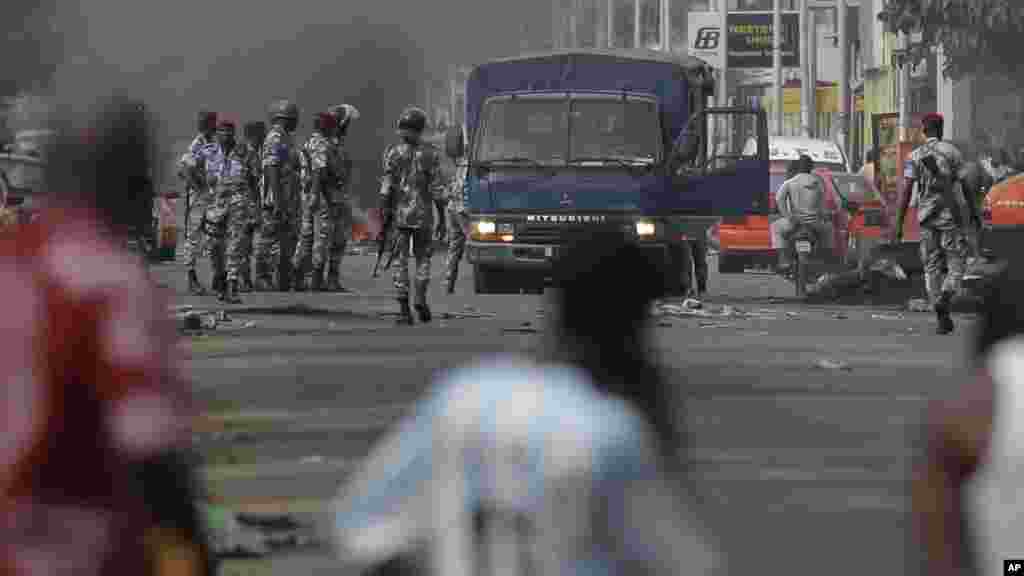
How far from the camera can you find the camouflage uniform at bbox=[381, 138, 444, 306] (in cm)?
1988

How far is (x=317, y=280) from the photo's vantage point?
25.2 meters

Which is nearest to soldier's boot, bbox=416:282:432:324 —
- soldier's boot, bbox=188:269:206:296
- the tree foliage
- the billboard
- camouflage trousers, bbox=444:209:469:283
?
soldier's boot, bbox=188:269:206:296

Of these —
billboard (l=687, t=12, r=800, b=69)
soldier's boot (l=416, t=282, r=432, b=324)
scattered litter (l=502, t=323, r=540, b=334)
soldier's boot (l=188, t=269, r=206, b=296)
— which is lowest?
scattered litter (l=502, t=323, r=540, b=334)

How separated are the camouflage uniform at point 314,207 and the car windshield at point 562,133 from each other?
1453 mm

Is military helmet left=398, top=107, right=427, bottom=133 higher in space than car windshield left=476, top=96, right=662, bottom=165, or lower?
lower

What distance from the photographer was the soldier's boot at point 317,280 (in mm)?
25047

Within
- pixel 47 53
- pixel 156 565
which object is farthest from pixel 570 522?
pixel 47 53

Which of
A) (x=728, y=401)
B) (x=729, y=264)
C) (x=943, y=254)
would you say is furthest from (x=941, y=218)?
(x=729, y=264)

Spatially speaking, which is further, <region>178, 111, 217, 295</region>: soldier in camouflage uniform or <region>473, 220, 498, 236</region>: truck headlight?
<region>473, 220, 498, 236</region>: truck headlight

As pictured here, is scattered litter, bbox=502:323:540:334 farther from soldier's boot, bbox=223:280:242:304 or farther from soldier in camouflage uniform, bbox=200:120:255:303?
soldier in camouflage uniform, bbox=200:120:255:303

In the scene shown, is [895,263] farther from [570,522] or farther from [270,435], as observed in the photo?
[570,522]

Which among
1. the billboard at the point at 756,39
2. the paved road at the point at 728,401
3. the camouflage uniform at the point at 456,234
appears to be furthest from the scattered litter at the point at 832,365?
the billboard at the point at 756,39

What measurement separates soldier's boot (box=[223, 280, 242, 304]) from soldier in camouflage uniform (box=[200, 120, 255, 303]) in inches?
19.2

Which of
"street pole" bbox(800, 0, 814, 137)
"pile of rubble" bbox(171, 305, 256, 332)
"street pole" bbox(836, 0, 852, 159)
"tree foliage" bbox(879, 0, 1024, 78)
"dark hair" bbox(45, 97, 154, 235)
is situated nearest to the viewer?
"dark hair" bbox(45, 97, 154, 235)
